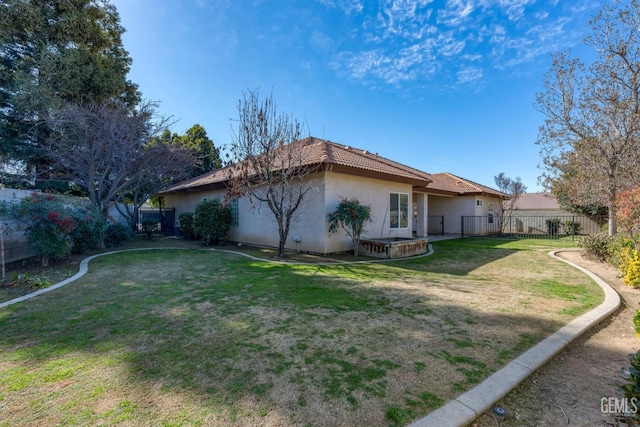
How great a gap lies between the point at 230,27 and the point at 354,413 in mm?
14113

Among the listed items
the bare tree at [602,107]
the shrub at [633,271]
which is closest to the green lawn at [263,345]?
the shrub at [633,271]

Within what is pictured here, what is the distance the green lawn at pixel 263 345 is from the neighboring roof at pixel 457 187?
1175cm

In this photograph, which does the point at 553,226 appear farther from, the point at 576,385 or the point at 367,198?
the point at 576,385

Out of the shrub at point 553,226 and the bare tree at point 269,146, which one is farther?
the shrub at point 553,226

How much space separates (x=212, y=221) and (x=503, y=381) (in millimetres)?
13254

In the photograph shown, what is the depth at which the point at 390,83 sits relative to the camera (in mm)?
14453

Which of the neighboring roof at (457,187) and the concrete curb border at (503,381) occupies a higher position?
the neighboring roof at (457,187)

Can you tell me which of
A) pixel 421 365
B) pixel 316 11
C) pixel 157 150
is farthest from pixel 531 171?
pixel 157 150

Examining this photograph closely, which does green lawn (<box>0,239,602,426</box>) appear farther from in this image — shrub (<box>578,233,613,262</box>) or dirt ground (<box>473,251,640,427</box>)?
shrub (<box>578,233,613,262</box>)

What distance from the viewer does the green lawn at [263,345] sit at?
233 cm

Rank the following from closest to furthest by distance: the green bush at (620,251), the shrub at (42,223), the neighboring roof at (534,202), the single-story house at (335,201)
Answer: the green bush at (620,251) < the shrub at (42,223) < the single-story house at (335,201) < the neighboring roof at (534,202)

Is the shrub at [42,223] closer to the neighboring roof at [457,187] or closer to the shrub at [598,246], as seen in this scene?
the neighboring roof at [457,187]

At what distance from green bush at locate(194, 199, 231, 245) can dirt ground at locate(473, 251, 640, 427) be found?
13125 millimetres

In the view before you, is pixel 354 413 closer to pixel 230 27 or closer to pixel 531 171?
pixel 230 27
